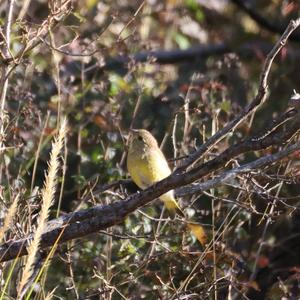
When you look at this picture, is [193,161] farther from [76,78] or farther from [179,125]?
[76,78]

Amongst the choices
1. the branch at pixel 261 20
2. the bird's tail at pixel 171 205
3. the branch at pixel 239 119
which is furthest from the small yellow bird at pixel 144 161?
the branch at pixel 261 20

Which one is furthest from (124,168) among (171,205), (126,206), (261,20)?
(261,20)

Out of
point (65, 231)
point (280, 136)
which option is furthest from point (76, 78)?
point (280, 136)

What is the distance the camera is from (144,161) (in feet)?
17.4

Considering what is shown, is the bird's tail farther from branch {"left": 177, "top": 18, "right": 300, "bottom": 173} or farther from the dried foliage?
branch {"left": 177, "top": 18, "right": 300, "bottom": 173}

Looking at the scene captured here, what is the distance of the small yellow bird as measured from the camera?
529cm

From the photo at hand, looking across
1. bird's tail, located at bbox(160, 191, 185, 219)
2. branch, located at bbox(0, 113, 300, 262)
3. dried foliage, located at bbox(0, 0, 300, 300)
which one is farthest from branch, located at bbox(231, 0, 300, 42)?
branch, located at bbox(0, 113, 300, 262)

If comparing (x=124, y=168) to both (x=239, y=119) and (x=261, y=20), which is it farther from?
(x=261, y=20)

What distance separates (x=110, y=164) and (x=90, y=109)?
25.8 inches

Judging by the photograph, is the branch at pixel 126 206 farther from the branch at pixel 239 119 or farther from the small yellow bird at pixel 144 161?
the small yellow bird at pixel 144 161

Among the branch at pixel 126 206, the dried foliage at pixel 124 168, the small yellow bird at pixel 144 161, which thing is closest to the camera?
the branch at pixel 126 206

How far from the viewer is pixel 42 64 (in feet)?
22.2

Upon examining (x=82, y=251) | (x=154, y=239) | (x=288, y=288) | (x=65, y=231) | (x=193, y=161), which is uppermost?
(x=193, y=161)

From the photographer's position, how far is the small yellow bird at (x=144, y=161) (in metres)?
5.29
